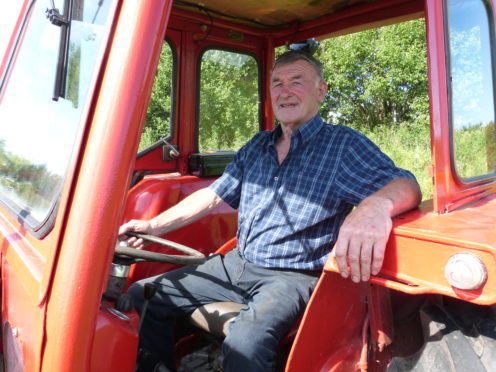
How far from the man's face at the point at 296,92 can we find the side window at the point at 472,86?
767 millimetres

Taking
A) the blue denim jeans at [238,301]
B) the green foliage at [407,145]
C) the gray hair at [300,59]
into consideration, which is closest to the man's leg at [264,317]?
the blue denim jeans at [238,301]

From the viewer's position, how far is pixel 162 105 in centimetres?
275

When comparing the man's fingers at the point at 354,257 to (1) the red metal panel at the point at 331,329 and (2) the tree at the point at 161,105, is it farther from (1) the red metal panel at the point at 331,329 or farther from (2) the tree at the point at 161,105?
(2) the tree at the point at 161,105

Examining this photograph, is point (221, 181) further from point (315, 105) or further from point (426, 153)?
point (426, 153)

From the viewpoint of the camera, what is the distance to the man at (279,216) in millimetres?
1622

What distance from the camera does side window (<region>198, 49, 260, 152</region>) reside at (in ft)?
9.45

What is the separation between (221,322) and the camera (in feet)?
5.93

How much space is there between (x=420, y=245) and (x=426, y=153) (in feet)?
28.7

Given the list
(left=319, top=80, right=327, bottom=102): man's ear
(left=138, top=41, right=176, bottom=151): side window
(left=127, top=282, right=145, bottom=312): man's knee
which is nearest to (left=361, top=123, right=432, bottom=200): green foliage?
(left=319, top=80, right=327, bottom=102): man's ear

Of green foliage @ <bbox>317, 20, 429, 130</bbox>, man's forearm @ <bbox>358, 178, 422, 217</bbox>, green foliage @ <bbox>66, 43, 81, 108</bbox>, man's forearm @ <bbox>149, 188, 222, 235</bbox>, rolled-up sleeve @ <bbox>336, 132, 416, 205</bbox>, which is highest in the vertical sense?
green foliage @ <bbox>317, 20, 429, 130</bbox>

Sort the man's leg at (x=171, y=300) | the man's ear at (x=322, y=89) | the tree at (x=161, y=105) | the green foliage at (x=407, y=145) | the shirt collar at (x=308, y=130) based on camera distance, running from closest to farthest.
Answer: the man's leg at (x=171, y=300) < the shirt collar at (x=308, y=130) < the man's ear at (x=322, y=89) < the tree at (x=161, y=105) < the green foliage at (x=407, y=145)

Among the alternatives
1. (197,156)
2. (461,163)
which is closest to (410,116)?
(197,156)

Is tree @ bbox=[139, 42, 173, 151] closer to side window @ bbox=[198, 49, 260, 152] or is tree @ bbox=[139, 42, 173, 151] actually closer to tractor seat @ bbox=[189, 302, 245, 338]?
side window @ bbox=[198, 49, 260, 152]

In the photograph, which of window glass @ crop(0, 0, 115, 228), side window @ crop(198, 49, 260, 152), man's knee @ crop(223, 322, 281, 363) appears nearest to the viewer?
window glass @ crop(0, 0, 115, 228)
